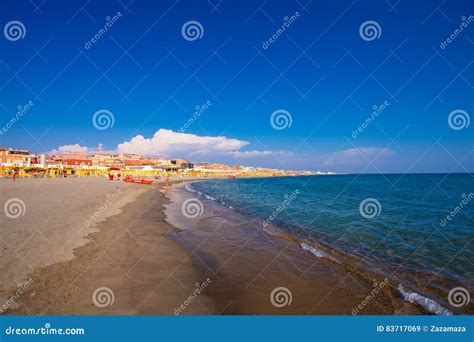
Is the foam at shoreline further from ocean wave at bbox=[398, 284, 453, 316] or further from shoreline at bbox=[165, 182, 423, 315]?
shoreline at bbox=[165, 182, 423, 315]

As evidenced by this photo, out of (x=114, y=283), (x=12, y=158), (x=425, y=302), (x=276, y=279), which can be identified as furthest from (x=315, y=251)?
(x=12, y=158)

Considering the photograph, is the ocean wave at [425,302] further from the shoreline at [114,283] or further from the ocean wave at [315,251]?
the shoreline at [114,283]

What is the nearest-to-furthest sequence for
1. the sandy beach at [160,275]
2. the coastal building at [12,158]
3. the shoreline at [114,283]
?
the shoreline at [114,283], the sandy beach at [160,275], the coastal building at [12,158]

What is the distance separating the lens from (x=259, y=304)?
546cm

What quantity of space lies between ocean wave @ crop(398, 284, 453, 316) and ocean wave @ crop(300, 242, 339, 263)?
95.6 inches

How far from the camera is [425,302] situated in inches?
236

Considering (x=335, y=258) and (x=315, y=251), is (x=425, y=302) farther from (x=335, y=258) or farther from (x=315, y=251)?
(x=315, y=251)

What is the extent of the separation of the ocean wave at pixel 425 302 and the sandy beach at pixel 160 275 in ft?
0.86

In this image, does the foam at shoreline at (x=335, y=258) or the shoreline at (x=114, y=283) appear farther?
the foam at shoreline at (x=335, y=258)

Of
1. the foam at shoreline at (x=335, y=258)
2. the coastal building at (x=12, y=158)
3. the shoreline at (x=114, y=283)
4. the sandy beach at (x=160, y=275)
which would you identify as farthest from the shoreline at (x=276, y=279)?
the coastal building at (x=12, y=158)

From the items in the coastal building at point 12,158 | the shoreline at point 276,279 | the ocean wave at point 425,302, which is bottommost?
the ocean wave at point 425,302

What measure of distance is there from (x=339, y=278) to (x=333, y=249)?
10.3ft

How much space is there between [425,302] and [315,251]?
386 cm

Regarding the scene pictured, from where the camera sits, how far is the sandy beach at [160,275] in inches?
204
